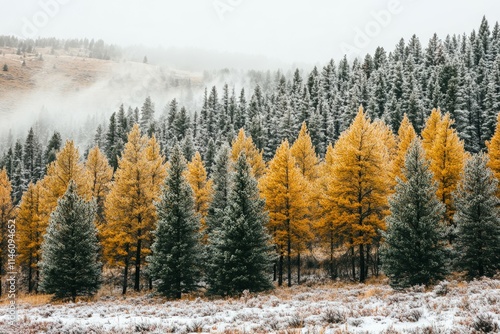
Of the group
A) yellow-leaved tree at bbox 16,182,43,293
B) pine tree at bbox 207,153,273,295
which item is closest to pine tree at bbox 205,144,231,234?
pine tree at bbox 207,153,273,295

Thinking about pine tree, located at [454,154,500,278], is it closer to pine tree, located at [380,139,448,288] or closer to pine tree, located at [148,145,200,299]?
pine tree, located at [380,139,448,288]

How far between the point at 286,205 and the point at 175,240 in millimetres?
9282

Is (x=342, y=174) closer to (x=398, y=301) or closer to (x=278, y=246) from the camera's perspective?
(x=278, y=246)

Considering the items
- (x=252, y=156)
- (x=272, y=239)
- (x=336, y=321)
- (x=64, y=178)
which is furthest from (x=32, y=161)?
(x=336, y=321)

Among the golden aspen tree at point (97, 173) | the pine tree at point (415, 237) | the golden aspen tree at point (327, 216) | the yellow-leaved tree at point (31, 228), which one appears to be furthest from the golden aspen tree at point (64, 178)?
the pine tree at point (415, 237)

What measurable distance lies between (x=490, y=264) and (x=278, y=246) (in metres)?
14.5

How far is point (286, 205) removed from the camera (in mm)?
28219

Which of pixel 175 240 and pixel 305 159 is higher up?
pixel 305 159

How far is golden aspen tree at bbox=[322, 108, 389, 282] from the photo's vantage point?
25.2 m

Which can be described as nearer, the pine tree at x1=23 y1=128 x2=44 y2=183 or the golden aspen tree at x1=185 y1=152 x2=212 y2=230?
the golden aspen tree at x1=185 y1=152 x2=212 y2=230

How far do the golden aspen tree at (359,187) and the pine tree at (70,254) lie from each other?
58.1 feet

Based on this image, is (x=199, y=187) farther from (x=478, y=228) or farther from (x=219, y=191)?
→ (x=478, y=228)

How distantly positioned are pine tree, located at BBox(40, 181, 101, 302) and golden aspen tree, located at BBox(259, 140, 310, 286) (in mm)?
13687

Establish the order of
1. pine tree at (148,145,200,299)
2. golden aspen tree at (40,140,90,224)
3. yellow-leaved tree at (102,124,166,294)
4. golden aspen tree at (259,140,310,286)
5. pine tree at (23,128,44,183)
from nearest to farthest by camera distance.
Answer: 1. pine tree at (148,145,200,299)
2. yellow-leaved tree at (102,124,166,294)
3. golden aspen tree at (259,140,310,286)
4. golden aspen tree at (40,140,90,224)
5. pine tree at (23,128,44,183)
